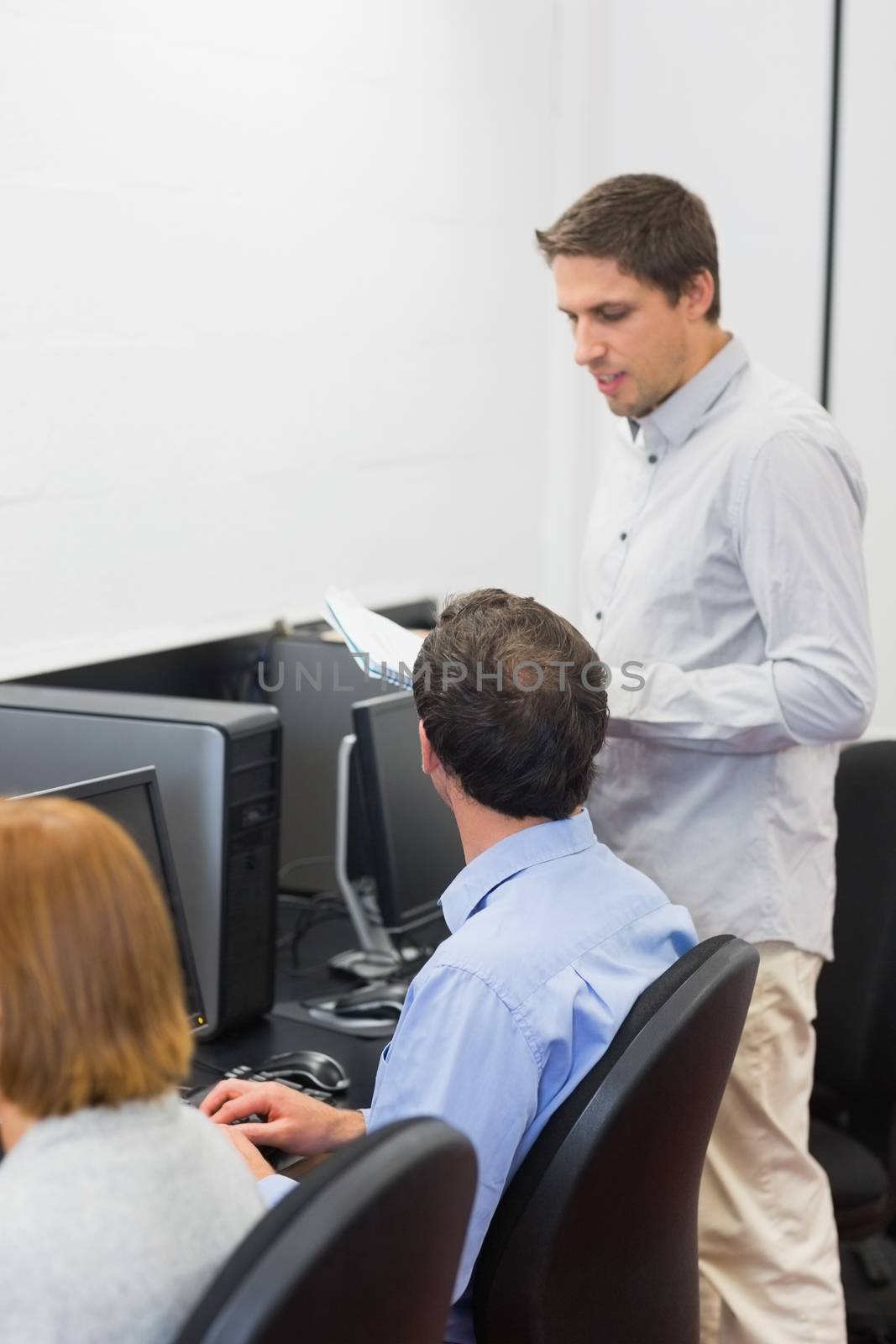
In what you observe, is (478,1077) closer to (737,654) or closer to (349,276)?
Answer: (737,654)

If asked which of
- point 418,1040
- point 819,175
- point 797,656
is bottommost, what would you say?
point 418,1040

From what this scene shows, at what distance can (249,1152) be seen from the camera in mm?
1361

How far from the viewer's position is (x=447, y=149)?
305 cm

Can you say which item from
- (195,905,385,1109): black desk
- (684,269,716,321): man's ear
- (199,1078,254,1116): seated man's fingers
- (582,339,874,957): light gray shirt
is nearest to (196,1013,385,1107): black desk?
(195,905,385,1109): black desk

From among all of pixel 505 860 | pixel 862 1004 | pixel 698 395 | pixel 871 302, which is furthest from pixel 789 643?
pixel 871 302

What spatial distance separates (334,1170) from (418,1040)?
1.30 feet

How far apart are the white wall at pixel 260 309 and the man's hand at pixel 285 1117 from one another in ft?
2.95

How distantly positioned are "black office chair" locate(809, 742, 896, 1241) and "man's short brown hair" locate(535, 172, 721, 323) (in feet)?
2.60

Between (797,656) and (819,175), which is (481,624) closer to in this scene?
(797,656)

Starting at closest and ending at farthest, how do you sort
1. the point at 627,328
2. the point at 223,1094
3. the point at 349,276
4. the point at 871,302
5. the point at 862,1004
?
1. the point at 223,1094
2. the point at 627,328
3. the point at 862,1004
4. the point at 349,276
5. the point at 871,302

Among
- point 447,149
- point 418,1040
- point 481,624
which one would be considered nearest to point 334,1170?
point 418,1040

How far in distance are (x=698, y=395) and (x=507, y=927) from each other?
0.90 meters

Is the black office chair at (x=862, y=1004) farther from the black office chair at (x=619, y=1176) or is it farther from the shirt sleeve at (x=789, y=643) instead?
the black office chair at (x=619, y=1176)

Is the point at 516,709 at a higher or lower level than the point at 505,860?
higher
